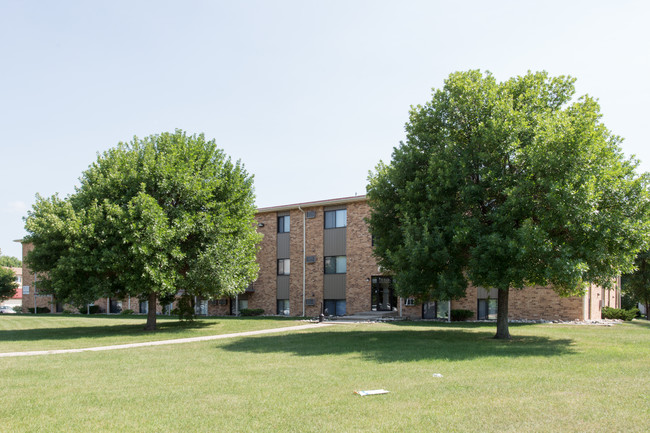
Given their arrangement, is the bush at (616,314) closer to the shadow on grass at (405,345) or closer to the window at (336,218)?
the shadow on grass at (405,345)

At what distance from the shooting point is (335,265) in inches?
1347

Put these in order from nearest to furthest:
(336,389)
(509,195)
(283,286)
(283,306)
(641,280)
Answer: (336,389), (509,195), (283,286), (283,306), (641,280)

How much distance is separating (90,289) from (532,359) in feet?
56.6

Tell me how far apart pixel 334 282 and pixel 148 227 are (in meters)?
16.2

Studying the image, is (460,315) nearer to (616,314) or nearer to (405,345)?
(616,314)

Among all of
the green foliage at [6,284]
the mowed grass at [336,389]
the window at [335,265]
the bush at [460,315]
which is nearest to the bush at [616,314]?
the bush at [460,315]

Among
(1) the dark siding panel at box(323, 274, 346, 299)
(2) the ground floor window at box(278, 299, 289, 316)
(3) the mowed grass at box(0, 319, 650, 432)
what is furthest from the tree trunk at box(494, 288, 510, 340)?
(2) the ground floor window at box(278, 299, 289, 316)

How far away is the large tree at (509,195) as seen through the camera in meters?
15.3

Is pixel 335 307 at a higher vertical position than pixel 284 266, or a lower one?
lower

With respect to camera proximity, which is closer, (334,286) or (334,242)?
(334,286)

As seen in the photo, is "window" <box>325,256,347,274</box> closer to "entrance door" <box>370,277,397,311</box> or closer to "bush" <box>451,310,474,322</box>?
"entrance door" <box>370,277,397,311</box>

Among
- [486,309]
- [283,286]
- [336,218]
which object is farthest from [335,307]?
Answer: [486,309]

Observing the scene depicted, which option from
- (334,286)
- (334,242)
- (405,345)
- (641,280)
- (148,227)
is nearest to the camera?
(405,345)

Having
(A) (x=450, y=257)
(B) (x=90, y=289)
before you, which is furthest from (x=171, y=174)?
(A) (x=450, y=257)
